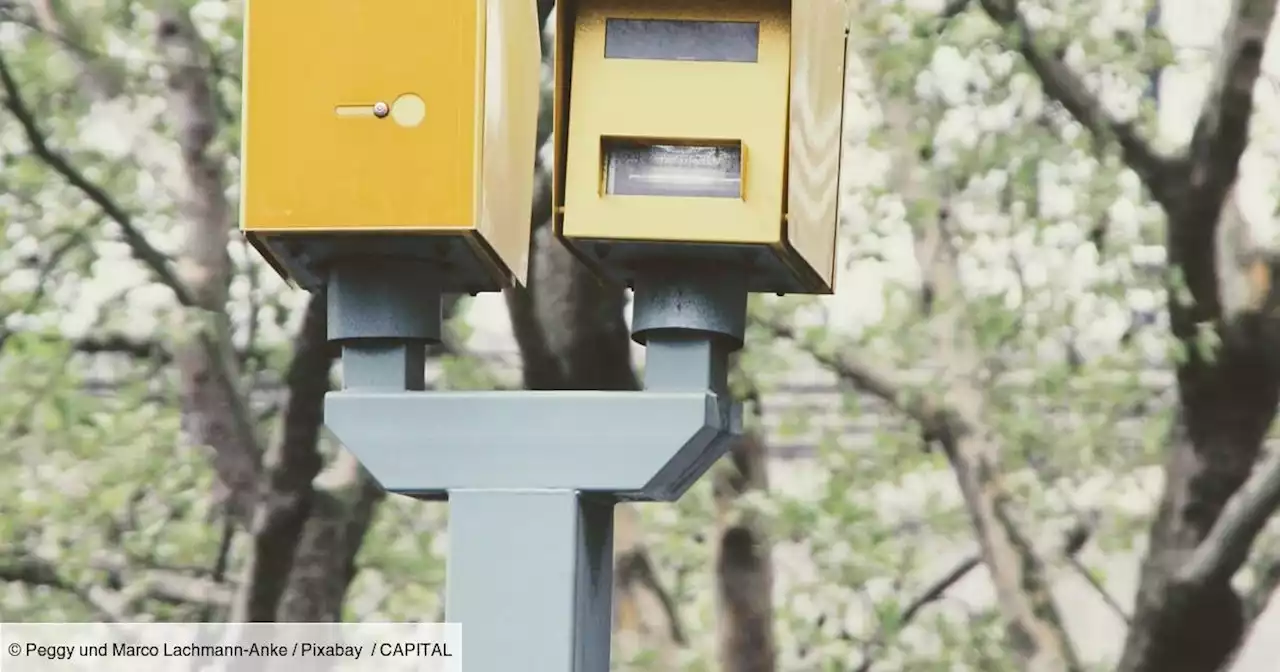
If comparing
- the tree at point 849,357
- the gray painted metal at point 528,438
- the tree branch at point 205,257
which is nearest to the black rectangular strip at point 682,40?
the gray painted metal at point 528,438

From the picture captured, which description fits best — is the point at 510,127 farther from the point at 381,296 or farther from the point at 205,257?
the point at 205,257

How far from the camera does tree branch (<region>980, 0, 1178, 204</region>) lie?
580cm

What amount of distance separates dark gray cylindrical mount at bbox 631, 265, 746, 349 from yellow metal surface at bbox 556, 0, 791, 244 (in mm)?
84

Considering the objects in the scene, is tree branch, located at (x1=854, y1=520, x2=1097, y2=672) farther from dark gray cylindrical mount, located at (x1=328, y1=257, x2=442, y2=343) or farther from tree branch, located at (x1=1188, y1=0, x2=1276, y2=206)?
dark gray cylindrical mount, located at (x1=328, y1=257, x2=442, y2=343)

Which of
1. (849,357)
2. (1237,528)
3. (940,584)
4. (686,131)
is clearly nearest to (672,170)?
(686,131)

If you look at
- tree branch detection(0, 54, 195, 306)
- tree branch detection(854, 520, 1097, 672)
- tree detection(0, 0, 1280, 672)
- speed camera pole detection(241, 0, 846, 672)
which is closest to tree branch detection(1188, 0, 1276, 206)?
tree detection(0, 0, 1280, 672)

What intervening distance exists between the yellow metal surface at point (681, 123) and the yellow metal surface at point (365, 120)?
5.8 inches

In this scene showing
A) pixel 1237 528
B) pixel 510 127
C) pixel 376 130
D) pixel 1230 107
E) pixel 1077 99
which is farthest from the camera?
pixel 1077 99

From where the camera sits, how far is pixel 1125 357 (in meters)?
6.58

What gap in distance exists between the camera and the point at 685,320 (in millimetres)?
1996

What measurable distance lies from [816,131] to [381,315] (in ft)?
1.72

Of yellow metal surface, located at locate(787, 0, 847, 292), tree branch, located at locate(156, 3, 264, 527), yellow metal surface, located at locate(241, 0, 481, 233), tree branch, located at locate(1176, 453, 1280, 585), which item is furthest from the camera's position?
tree branch, located at locate(156, 3, 264, 527)

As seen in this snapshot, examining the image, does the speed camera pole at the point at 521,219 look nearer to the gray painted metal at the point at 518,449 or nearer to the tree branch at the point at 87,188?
the gray painted metal at the point at 518,449

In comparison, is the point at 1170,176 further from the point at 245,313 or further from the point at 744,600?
the point at 245,313
